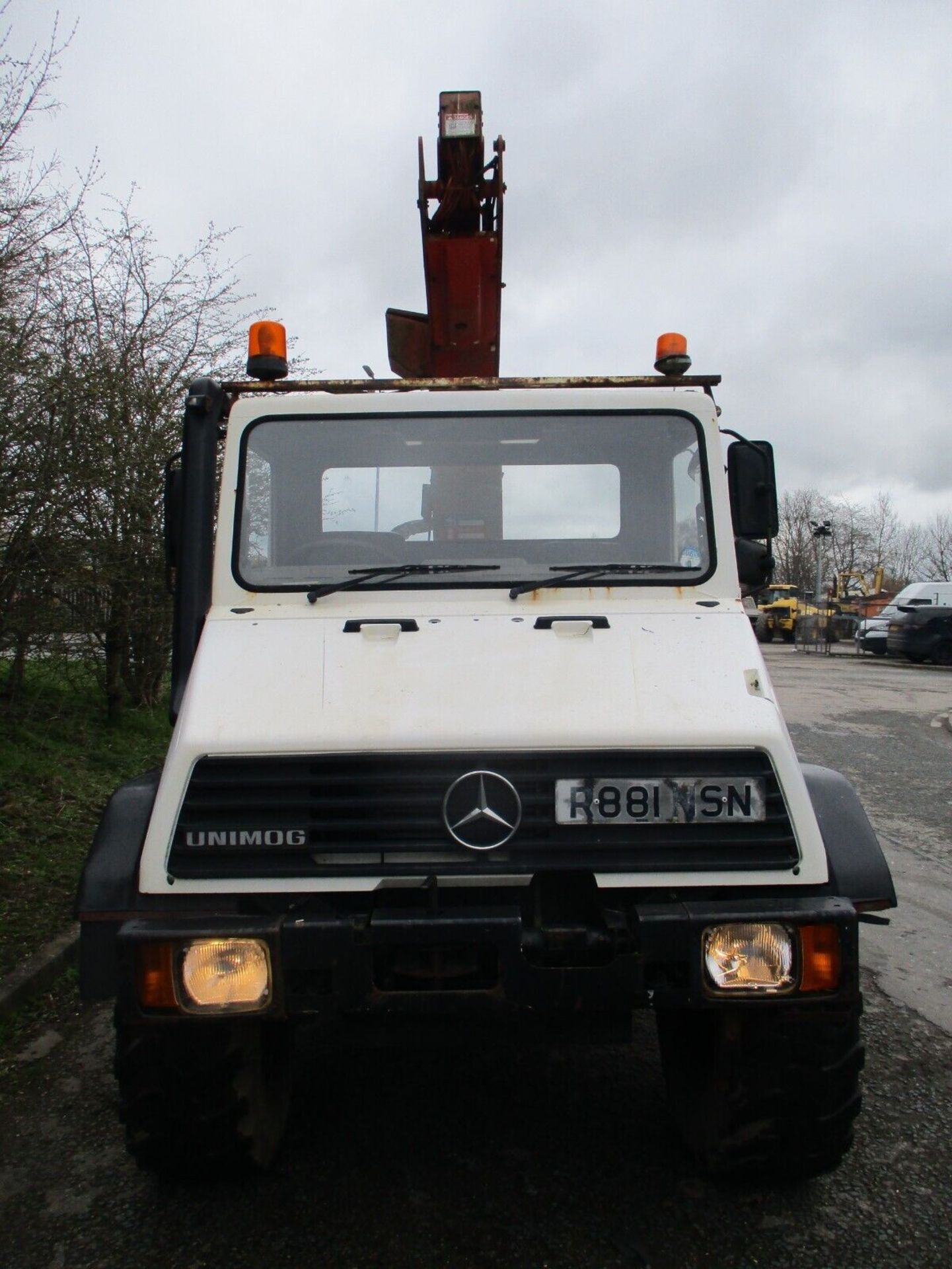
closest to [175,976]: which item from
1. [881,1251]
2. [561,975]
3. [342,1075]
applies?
[561,975]

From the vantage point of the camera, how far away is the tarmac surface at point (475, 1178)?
249cm

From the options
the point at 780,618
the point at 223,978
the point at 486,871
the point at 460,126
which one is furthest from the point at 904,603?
the point at 223,978

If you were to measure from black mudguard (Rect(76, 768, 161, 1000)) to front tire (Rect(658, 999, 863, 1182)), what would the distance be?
148 cm

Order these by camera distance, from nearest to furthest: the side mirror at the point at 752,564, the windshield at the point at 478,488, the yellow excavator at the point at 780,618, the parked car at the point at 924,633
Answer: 1. the windshield at the point at 478,488
2. the side mirror at the point at 752,564
3. the parked car at the point at 924,633
4. the yellow excavator at the point at 780,618

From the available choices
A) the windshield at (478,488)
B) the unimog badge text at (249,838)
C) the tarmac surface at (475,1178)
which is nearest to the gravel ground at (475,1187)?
the tarmac surface at (475,1178)

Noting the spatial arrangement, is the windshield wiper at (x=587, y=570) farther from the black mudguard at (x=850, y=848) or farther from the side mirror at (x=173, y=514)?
the side mirror at (x=173, y=514)

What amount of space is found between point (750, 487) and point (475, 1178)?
2.35 metres

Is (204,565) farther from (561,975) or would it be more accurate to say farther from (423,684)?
(561,975)

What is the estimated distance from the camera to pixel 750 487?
344 centimetres

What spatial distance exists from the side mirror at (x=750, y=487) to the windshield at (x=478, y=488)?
0.13 metres

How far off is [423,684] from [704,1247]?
1.60 metres

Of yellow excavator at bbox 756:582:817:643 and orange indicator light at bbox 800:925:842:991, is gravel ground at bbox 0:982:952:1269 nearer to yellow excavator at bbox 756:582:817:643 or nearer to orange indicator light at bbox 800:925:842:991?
orange indicator light at bbox 800:925:842:991

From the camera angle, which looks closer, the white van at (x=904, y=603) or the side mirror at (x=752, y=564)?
the side mirror at (x=752, y=564)

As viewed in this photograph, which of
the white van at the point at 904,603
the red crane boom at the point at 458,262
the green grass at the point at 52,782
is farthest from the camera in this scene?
the white van at the point at 904,603
